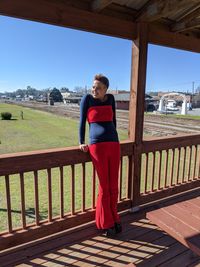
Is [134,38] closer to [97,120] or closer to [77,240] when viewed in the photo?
[97,120]

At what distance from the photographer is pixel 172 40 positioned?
2.78 m

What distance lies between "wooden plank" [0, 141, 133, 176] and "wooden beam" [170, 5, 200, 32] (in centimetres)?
181

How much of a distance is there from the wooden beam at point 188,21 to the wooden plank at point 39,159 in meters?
1.81

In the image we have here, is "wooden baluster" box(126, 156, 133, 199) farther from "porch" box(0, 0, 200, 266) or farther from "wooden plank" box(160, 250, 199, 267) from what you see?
"wooden plank" box(160, 250, 199, 267)

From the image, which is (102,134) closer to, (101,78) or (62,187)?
(101,78)

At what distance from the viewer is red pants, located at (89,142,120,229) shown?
214 centimetres

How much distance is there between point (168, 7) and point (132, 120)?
1189mm

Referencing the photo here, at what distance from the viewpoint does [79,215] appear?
2.48 m

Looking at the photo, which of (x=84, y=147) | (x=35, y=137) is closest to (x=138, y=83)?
(x=84, y=147)

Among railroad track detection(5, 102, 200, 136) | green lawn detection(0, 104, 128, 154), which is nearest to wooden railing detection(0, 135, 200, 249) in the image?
green lawn detection(0, 104, 128, 154)

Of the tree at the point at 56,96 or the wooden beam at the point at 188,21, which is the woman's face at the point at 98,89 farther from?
the tree at the point at 56,96

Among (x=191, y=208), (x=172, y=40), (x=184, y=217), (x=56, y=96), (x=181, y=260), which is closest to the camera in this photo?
(x=184, y=217)

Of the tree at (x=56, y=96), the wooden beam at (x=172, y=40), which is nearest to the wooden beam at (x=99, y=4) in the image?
the wooden beam at (x=172, y=40)

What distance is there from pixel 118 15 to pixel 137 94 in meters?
0.84
